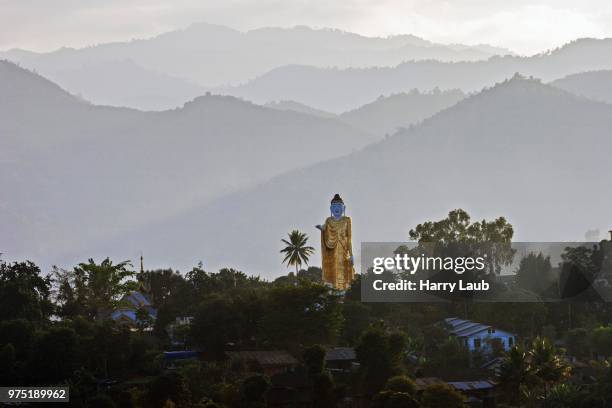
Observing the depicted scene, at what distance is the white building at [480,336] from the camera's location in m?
83.9

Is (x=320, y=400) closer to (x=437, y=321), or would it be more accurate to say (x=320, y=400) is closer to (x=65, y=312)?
(x=437, y=321)

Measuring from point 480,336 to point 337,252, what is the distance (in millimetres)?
18011

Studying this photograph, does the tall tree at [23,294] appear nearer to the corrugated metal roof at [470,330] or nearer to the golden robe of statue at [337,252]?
the golden robe of statue at [337,252]

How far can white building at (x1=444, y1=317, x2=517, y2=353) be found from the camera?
83938 millimetres

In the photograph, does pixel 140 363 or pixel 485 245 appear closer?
pixel 140 363

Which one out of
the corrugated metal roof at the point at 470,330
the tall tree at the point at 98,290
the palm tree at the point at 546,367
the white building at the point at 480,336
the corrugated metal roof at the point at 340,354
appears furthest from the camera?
the tall tree at the point at 98,290

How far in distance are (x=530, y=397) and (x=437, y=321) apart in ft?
85.9

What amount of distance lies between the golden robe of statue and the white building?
1329 cm

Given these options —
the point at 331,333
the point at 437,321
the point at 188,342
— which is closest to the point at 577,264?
the point at 437,321

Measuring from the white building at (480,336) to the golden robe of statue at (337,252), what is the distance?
13287 mm

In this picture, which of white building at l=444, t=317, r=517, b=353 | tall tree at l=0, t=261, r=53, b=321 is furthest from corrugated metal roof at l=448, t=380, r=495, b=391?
tall tree at l=0, t=261, r=53, b=321

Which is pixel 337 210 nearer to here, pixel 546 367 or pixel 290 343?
pixel 290 343

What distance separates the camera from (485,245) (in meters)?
106

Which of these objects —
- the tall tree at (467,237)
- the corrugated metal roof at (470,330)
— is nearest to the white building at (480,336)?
the corrugated metal roof at (470,330)
